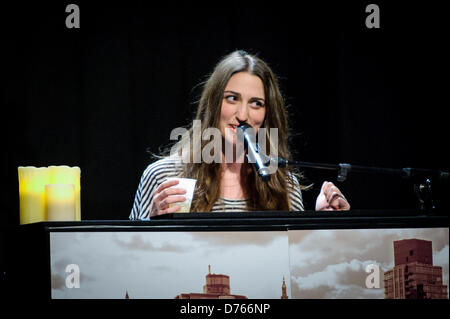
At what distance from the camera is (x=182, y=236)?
1.49 metres

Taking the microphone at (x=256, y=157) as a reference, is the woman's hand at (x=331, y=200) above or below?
below

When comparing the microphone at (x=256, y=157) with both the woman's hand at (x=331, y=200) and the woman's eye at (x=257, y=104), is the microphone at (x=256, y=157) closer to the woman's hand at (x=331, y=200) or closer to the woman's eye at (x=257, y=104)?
the woman's hand at (x=331, y=200)

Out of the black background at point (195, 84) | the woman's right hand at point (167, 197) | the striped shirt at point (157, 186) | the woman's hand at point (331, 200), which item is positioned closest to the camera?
the woman's right hand at point (167, 197)

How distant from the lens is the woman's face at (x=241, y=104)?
2.46 meters

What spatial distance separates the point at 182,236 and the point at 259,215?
0.68 ft

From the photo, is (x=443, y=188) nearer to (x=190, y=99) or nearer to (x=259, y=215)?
(x=190, y=99)

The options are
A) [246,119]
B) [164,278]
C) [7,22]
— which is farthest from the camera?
[7,22]

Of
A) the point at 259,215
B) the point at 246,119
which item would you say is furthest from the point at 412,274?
the point at 246,119

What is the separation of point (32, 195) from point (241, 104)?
1000 mm

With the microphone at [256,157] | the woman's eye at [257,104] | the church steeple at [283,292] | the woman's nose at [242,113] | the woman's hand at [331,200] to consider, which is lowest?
the church steeple at [283,292]

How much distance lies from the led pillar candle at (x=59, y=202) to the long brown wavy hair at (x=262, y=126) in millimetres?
698

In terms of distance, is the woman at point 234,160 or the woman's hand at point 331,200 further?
the woman at point 234,160

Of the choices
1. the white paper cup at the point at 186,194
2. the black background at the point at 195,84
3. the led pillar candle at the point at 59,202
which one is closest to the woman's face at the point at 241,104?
the black background at the point at 195,84

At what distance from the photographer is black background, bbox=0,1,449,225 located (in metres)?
2.84
